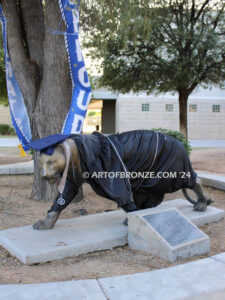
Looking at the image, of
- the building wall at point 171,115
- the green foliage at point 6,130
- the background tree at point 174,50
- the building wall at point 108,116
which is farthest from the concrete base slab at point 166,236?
the green foliage at point 6,130

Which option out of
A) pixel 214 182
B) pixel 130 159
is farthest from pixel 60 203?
pixel 214 182

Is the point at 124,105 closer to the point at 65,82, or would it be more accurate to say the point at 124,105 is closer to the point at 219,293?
the point at 65,82

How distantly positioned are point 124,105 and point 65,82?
22.2 meters

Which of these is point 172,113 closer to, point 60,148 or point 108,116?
point 108,116

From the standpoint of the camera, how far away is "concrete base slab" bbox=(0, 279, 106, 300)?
89.2 inches

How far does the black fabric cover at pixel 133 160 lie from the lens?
10.7 feet

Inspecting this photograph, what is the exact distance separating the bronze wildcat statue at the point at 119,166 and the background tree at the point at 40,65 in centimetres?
190

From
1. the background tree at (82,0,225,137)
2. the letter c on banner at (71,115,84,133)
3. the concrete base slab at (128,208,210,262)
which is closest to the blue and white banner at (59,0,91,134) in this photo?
the letter c on banner at (71,115,84,133)

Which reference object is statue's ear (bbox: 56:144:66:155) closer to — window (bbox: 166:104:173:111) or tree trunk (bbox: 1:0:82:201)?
tree trunk (bbox: 1:0:82:201)

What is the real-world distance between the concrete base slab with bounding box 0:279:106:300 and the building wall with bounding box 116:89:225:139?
24.9 meters

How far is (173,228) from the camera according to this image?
339cm

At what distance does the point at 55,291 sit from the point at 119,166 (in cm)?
143

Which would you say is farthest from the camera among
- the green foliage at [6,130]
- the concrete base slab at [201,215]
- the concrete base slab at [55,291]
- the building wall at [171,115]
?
the green foliage at [6,130]

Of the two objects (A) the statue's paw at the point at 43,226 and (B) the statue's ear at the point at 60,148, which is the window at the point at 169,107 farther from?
(B) the statue's ear at the point at 60,148
